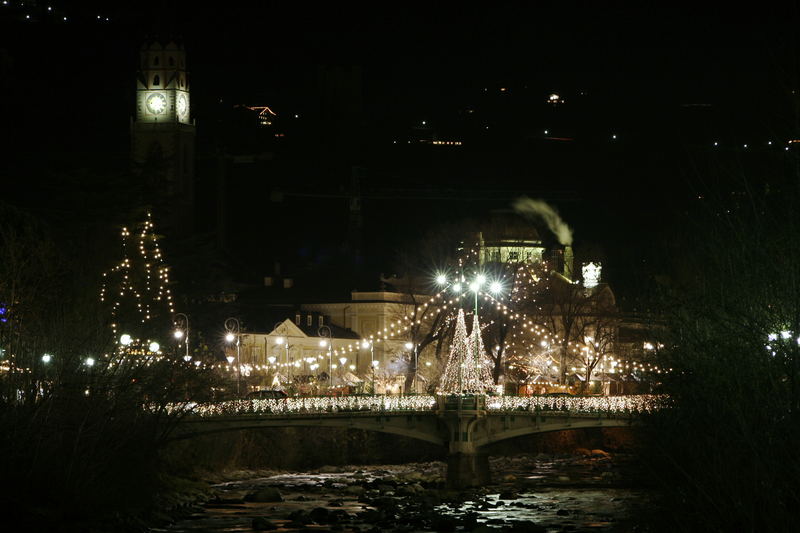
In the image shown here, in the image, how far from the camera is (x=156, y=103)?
121750 millimetres

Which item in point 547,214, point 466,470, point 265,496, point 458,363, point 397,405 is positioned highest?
point 547,214

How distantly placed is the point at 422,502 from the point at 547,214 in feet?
272

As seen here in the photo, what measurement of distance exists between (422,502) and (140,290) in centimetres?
2068

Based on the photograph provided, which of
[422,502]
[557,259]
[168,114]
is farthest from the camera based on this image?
[557,259]

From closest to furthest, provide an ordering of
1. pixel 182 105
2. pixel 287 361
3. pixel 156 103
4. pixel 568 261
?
pixel 287 361 → pixel 156 103 → pixel 182 105 → pixel 568 261

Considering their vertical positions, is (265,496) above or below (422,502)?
above

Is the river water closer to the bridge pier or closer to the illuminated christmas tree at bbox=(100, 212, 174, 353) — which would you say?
the bridge pier

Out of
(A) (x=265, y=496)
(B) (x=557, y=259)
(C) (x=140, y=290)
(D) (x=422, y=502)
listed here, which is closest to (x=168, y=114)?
(B) (x=557, y=259)

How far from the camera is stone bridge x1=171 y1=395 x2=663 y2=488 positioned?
62750 mm

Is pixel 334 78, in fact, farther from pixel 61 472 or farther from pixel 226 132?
pixel 61 472

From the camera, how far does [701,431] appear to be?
33156 mm

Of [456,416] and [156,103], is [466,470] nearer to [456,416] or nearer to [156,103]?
[456,416]

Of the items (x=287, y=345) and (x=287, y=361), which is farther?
(x=287, y=345)

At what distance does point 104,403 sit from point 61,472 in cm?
241
